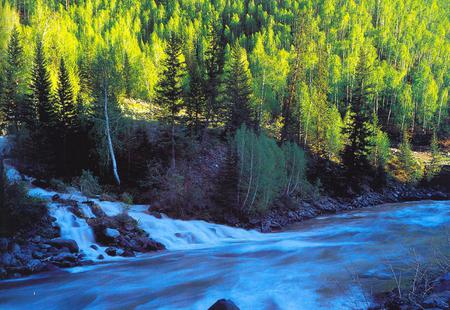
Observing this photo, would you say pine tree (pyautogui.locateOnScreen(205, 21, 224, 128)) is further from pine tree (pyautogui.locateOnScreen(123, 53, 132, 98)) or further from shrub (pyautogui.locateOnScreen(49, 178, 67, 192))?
shrub (pyautogui.locateOnScreen(49, 178, 67, 192))

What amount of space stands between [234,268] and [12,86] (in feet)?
134

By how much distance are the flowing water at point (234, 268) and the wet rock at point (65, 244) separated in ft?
1.87

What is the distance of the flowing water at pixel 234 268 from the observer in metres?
13.3

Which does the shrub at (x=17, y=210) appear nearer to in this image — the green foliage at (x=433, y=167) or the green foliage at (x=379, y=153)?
the green foliage at (x=379, y=153)

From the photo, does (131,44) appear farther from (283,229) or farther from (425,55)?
(425,55)

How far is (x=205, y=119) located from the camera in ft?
157

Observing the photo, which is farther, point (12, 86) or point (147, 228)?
point (12, 86)

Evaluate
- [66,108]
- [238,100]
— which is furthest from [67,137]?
[238,100]

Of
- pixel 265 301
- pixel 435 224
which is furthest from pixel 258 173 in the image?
pixel 265 301

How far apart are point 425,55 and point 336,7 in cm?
Result: 3350

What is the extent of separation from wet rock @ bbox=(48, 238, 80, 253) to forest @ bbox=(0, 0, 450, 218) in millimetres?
9303

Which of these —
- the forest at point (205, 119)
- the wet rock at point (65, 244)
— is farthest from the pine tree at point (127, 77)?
the wet rock at point (65, 244)

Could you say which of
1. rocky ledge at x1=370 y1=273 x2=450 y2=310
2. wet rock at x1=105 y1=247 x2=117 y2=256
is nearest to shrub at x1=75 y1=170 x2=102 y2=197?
wet rock at x1=105 y1=247 x2=117 y2=256

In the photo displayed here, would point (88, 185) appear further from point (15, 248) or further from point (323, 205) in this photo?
point (323, 205)
